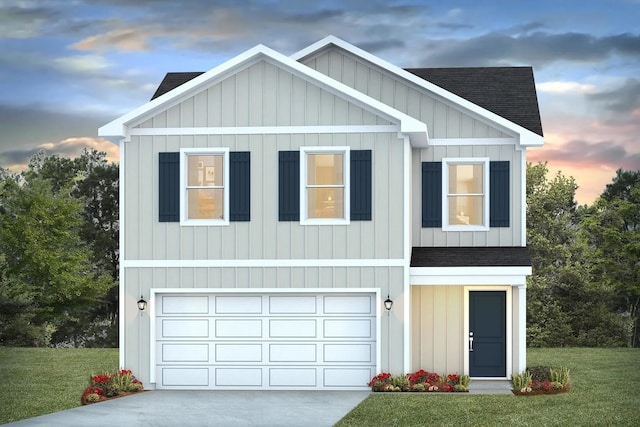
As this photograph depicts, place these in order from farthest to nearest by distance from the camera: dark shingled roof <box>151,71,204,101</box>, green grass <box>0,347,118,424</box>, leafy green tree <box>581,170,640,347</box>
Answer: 1. leafy green tree <box>581,170,640,347</box>
2. dark shingled roof <box>151,71,204,101</box>
3. green grass <box>0,347,118,424</box>

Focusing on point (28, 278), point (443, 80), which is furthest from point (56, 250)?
point (443, 80)

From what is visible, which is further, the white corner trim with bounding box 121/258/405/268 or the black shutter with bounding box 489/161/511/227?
the black shutter with bounding box 489/161/511/227

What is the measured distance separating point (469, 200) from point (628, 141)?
1890cm

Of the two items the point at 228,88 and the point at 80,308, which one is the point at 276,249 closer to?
the point at 228,88

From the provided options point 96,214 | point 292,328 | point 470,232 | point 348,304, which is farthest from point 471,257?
point 96,214

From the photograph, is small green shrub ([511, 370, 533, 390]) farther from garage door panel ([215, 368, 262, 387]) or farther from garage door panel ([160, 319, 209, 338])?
garage door panel ([160, 319, 209, 338])

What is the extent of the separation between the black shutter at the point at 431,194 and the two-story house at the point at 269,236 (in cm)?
160

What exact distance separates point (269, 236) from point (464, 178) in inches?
206

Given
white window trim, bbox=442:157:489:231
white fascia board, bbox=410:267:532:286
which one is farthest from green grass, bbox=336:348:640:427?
white window trim, bbox=442:157:489:231

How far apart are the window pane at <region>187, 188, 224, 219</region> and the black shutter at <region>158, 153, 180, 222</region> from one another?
30cm

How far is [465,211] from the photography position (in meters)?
24.1

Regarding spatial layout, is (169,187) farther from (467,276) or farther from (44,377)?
(44,377)

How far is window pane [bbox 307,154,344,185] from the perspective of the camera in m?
21.8

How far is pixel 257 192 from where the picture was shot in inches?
861
